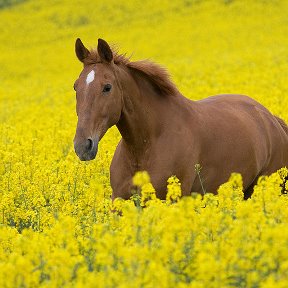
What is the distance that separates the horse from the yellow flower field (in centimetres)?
34

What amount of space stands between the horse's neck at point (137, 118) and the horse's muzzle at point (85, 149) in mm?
758

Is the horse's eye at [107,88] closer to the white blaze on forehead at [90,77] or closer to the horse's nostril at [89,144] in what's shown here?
the white blaze on forehead at [90,77]

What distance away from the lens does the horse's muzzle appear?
251 inches

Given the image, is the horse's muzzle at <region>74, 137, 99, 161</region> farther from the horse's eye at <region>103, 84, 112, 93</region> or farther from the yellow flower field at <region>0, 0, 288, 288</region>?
the horse's eye at <region>103, 84, 112, 93</region>

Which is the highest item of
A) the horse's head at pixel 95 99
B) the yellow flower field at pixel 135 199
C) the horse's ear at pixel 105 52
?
the horse's ear at pixel 105 52

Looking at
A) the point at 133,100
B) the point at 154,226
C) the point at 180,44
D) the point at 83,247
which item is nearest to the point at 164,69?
the point at 133,100

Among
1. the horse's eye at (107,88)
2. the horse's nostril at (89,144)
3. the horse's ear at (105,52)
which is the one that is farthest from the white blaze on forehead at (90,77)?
the horse's nostril at (89,144)

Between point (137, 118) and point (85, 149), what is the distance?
92cm

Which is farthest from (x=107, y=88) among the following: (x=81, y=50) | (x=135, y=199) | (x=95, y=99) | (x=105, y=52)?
(x=135, y=199)

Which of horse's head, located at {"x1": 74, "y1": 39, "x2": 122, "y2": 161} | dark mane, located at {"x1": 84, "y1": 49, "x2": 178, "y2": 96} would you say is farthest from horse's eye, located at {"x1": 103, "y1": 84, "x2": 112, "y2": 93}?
dark mane, located at {"x1": 84, "y1": 49, "x2": 178, "y2": 96}

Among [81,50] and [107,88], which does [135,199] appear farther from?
[81,50]

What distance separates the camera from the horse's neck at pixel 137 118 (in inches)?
281

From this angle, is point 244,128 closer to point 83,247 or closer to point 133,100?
point 133,100

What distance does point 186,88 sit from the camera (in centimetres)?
2066
